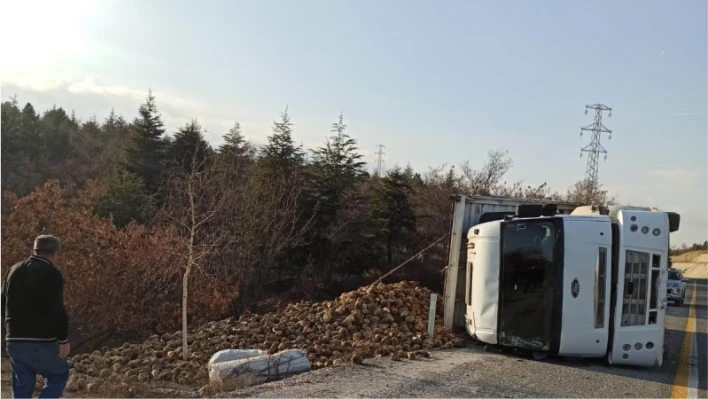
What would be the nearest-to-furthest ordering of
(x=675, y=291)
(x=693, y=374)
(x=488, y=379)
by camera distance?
(x=488, y=379) < (x=693, y=374) < (x=675, y=291)

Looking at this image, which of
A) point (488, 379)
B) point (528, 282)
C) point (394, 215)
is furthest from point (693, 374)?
point (394, 215)

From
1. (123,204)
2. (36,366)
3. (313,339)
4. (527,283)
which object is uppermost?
(123,204)

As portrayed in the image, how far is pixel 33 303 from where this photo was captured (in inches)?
217

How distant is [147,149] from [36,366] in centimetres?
3125

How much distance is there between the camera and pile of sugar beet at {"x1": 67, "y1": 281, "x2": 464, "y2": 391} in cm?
977

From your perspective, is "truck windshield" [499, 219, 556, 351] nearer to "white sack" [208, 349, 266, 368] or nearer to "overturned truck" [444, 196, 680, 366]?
"overturned truck" [444, 196, 680, 366]

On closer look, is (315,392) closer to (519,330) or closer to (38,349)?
(38,349)

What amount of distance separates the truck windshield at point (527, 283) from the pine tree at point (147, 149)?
24784 millimetres

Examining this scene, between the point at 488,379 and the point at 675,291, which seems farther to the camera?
the point at 675,291

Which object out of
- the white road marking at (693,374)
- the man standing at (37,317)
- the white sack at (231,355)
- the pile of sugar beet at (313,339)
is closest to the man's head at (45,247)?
the man standing at (37,317)

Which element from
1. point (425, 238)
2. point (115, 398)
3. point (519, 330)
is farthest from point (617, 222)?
point (425, 238)

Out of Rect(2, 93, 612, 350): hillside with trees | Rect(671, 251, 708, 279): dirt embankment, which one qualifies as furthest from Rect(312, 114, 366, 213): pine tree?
Rect(671, 251, 708, 279): dirt embankment

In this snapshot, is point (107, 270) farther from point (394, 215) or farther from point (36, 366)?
point (394, 215)

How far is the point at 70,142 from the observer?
49.8 metres
